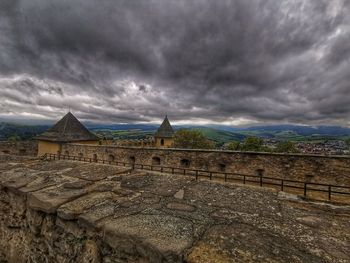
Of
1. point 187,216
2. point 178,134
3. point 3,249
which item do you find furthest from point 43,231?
point 178,134

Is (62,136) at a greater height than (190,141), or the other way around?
(62,136)

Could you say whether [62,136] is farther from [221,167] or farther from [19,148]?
[221,167]

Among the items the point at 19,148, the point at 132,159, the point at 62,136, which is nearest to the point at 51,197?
Result: the point at 132,159

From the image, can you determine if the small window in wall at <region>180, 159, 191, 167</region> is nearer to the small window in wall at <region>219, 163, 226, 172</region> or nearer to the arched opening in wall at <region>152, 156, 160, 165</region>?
the arched opening in wall at <region>152, 156, 160, 165</region>

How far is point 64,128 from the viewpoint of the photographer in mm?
24859

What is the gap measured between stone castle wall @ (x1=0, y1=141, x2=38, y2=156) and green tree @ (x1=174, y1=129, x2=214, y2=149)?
23.6 meters

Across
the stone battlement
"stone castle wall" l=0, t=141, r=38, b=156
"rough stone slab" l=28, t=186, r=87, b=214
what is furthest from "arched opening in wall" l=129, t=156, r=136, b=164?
"stone castle wall" l=0, t=141, r=38, b=156

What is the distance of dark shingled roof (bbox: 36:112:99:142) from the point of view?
23266 mm

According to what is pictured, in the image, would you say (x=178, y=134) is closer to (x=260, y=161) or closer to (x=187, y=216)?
(x=260, y=161)

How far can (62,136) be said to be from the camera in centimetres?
2353

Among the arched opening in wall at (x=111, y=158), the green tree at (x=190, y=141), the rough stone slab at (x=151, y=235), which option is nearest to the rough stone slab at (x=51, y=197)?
the rough stone slab at (x=151, y=235)

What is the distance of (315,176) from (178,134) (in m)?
30.5

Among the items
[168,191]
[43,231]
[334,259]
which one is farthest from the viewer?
[168,191]

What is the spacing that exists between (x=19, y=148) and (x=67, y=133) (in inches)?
Result: 251
